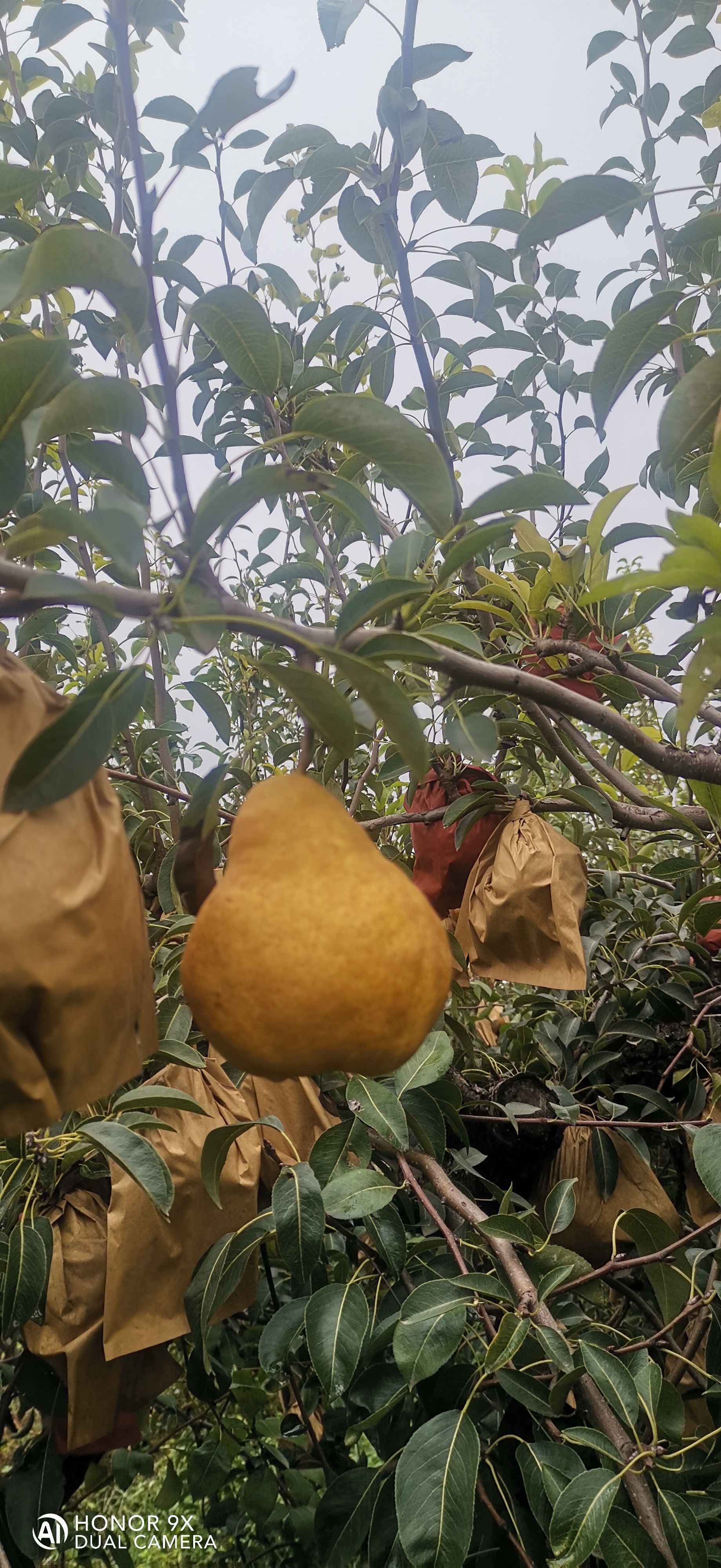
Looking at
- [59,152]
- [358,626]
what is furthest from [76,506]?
[358,626]

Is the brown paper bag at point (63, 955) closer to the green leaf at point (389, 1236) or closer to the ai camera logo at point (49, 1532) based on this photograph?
the green leaf at point (389, 1236)

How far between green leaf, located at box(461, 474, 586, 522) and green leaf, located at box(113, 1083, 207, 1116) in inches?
22.6

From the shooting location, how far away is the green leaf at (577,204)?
646 millimetres

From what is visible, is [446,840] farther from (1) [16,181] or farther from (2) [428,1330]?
(1) [16,181]

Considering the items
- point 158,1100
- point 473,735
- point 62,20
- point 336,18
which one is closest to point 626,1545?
point 158,1100

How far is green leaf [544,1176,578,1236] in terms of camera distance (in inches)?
34.7

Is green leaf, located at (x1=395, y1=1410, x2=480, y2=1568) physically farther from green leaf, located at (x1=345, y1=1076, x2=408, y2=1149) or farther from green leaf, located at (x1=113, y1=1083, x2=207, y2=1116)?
green leaf, located at (x1=113, y1=1083, x2=207, y2=1116)

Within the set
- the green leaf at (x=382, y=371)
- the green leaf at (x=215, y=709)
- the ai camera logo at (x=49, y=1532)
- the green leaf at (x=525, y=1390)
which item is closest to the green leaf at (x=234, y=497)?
the green leaf at (x=525, y=1390)

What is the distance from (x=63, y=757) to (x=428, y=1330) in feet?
1.83

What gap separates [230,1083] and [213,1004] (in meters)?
0.70

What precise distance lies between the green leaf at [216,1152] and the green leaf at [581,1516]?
0.34m

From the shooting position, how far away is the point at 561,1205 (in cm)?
90

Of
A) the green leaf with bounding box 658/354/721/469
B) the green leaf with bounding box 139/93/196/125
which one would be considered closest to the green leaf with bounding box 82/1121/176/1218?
the green leaf with bounding box 658/354/721/469

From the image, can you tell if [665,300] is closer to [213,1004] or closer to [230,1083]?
[213,1004]
